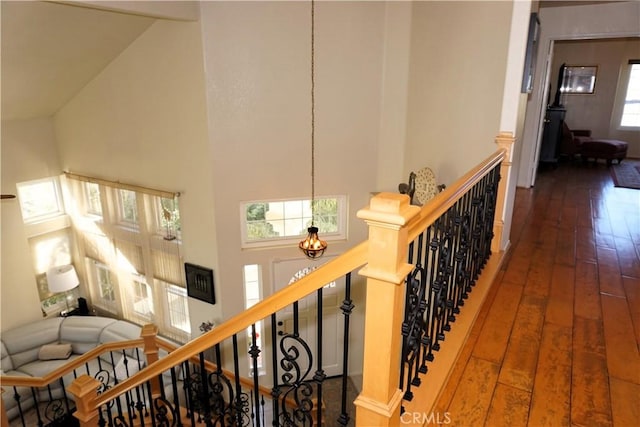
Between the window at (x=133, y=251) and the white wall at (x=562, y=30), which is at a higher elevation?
the white wall at (x=562, y=30)

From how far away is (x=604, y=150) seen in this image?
7379mm

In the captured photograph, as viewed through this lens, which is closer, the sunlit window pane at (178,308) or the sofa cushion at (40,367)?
the sofa cushion at (40,367)

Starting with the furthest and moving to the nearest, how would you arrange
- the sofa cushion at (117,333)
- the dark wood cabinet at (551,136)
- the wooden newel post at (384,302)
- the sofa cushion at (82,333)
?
the dark wood cabinet at (551,136) < the sofa cushion at (82,333) < the sofa cushion at (117,333) < the wooden newel post at (384,302)

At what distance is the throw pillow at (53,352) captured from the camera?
661cm

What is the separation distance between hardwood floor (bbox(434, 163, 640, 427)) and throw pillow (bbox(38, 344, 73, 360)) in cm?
661

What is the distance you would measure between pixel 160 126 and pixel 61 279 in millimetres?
3491

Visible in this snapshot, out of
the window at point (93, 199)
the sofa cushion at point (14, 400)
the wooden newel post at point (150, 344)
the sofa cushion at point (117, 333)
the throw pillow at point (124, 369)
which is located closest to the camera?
the wooden newel post at point (150, 344)

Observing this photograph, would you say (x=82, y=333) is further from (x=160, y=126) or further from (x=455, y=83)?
(x=455, y=83)

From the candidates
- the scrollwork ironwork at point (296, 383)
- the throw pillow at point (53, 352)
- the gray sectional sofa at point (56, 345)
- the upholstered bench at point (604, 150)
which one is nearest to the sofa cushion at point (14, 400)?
the gray sectional sofa at point (56, 345)

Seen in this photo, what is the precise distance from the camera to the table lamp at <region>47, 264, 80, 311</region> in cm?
724

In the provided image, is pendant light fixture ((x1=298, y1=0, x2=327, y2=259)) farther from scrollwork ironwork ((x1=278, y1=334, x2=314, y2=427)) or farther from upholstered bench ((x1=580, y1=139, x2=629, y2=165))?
upholstered bench ((x1=580, y1=139, x2=629, y2=165))

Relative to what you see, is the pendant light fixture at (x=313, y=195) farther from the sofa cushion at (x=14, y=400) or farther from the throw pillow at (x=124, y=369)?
the sofa cushion at (x=14, y=400)

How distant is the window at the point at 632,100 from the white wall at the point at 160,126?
8.45 m

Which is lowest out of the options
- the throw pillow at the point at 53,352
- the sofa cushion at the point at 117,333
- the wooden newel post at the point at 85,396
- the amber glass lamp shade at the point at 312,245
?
the throw pillow at the point at 53,352
